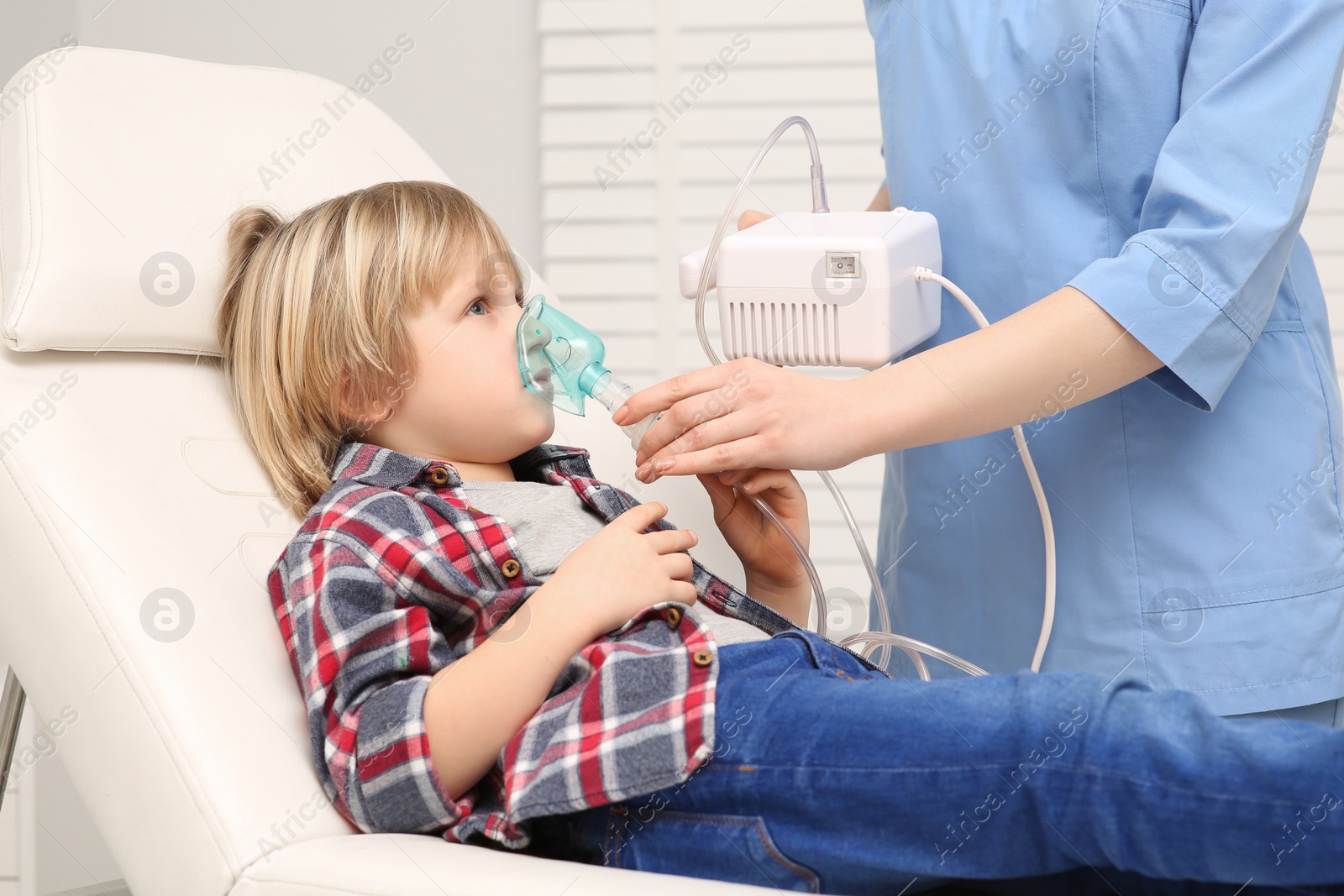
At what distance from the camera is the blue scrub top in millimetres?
874

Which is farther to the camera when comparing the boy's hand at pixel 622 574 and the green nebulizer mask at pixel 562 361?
the green nebulizer mask at pixel 562 361

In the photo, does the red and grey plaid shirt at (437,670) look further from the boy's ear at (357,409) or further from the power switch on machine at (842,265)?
the power switch on machine at (842,265)

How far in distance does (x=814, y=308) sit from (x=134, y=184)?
683 mm

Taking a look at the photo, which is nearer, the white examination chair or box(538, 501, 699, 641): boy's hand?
the white examination chair

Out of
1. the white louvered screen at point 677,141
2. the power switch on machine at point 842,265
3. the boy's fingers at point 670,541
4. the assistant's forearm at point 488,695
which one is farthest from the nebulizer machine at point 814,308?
the white louvered screen at point 677,141

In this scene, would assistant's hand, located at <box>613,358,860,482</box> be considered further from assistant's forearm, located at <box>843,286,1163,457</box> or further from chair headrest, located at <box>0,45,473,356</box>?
chair headrest, located at <box>0,45,473,356</box>

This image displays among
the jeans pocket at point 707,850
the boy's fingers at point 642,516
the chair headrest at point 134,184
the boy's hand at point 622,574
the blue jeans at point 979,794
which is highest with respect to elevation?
the chair headrest at point 134,184

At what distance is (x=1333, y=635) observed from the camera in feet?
3.22

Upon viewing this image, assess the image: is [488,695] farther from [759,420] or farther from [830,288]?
[830,288]

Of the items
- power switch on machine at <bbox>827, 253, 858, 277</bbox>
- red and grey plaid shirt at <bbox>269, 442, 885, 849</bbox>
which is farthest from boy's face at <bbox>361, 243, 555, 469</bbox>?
power switch on machine at <bbox>827, 253, 858, 277</bbox>

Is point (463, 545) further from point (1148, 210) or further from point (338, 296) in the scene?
point (1148, 210)

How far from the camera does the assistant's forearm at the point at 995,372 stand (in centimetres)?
89

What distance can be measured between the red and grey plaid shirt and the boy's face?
112 millimetres

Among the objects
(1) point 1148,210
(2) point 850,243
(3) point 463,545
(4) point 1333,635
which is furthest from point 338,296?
(4) point 1333,635
